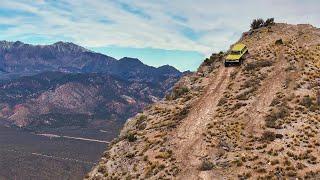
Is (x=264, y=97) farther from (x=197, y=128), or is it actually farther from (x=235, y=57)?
(x=235, y=57)

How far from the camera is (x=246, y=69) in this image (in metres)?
75.8

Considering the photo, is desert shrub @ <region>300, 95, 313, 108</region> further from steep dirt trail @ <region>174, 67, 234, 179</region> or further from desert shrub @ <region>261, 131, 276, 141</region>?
steep dirt trail @ <region>174, 67, 234, 179</region>

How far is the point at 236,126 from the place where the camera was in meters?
57.8

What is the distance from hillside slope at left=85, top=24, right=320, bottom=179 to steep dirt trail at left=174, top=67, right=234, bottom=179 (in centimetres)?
12

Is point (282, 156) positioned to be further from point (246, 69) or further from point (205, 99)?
point (246, 69)

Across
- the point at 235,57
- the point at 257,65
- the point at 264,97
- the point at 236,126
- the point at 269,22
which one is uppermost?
the point at 269,22

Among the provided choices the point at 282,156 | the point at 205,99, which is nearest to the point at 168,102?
the point at 205,99

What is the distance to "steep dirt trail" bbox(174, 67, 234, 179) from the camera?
5141 cm

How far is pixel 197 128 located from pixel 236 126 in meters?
4.96

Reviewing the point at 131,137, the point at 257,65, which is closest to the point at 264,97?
the point at 257,65

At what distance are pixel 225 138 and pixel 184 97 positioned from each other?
18.2m

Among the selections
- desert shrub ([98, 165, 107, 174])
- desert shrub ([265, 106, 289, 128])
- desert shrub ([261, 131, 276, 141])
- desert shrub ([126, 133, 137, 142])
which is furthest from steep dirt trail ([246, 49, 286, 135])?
desert shrub ([98, 165, 107, 174])

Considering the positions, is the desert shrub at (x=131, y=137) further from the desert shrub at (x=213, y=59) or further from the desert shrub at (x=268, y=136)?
the desert shrub at (x=213, y=59)

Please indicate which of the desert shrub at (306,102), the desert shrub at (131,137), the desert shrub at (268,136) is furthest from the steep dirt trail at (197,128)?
the desert shrub at (306,102)
